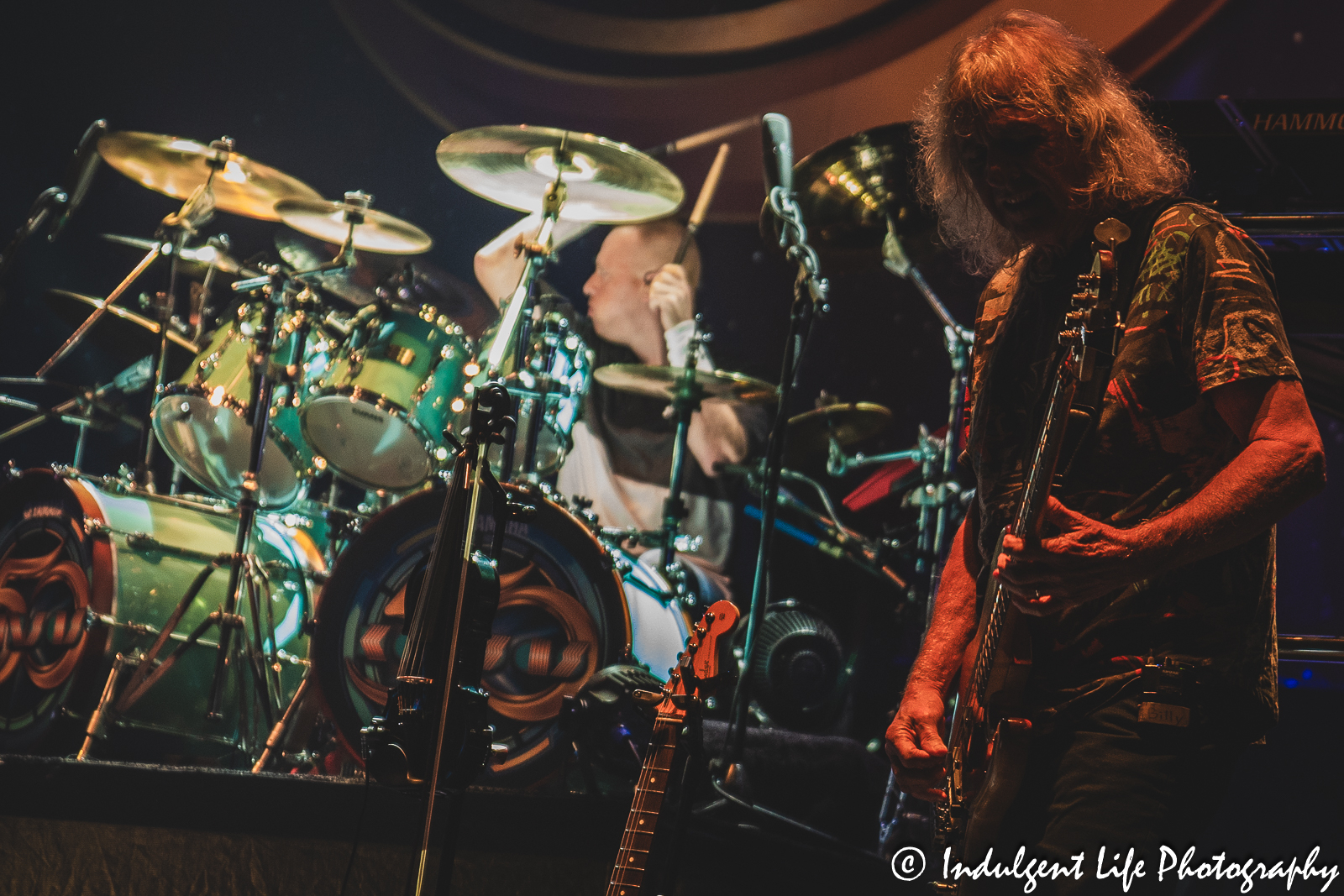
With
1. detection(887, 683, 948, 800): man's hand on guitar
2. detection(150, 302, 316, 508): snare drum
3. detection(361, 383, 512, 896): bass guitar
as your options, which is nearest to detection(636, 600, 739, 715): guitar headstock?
detection(361, 383, 512, 896): bass guitar

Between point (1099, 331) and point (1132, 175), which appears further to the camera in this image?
point (1132, 175)

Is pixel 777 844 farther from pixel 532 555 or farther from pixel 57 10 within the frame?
pixel 57 10

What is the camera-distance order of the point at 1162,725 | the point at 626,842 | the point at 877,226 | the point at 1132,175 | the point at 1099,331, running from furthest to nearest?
the point at 877,226 → the point at 626,842 → the point at 1132,175 → the point at 1099,331 → the point at 1162,725

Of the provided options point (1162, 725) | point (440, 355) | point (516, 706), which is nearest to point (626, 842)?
point (1162, 725)

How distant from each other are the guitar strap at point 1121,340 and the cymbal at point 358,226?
161 inches

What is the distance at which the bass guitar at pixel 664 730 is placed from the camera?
212 cm

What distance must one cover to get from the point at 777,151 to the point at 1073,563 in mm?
2365

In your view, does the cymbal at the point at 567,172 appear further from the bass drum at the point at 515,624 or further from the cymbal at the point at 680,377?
the bass drum at the point at 515,624

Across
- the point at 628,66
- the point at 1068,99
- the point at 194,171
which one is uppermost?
the point at 628,66

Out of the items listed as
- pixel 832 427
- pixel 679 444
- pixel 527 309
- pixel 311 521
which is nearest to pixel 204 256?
pixel 311 521

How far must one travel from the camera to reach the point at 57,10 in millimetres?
5770

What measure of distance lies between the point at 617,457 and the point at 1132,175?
472cm

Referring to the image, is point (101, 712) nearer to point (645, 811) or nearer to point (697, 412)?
point (645, 811)

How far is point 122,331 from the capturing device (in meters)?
5.28
